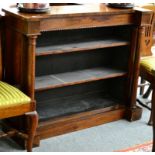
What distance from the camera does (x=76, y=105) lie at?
3.08 m

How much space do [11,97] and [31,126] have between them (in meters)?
0.26

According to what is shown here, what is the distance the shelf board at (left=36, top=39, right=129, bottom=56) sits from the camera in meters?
2.60

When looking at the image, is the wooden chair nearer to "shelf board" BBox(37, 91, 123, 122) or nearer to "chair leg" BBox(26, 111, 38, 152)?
"chair leg" BBox(26, 111, 38, 152)

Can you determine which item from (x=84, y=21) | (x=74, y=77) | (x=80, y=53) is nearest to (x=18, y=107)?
(x=74, y=77)

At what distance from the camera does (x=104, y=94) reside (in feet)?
11.0

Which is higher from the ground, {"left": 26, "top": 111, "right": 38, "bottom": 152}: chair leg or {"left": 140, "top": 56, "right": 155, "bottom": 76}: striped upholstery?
{"left": 140, "top": 56, "right": 155, "bottom": 76}: striped upholstery

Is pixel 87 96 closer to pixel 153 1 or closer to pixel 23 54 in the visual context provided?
pixel 23 54

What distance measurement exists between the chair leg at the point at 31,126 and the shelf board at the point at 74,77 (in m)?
0.28

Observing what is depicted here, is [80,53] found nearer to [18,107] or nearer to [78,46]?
[78,46]

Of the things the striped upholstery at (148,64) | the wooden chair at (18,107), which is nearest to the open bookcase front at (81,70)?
the striped upholstery at (148,64)

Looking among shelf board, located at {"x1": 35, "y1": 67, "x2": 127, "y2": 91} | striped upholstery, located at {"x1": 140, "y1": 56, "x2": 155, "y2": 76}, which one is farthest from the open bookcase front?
striped upholstery, located at {"x1": 140, "y1": 56, "x2": 155, "y2": 76}

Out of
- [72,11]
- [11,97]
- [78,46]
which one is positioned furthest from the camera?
[78,46]

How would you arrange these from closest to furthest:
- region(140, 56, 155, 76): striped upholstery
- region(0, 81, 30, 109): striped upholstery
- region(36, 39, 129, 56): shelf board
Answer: region(0, 81, 30, 109): striped upholstery < region(36, 39, 129, 56): shelf board < region(140, 56, 155, 76): striped upholstery

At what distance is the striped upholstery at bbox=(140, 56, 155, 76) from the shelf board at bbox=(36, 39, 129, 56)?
0.26 meters
